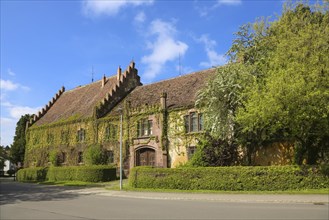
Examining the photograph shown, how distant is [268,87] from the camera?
21.7 m

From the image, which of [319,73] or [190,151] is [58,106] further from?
[319,73]

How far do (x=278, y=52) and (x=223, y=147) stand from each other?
8672mm

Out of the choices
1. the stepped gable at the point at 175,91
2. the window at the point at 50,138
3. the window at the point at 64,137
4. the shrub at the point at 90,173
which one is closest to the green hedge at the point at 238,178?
the shrub at the point at 90,173

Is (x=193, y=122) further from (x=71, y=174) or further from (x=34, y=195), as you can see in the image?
(x=34, y=195)

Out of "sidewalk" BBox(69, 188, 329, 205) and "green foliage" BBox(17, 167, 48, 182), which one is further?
"green foliage" BBox(17, 167, 48, 182)

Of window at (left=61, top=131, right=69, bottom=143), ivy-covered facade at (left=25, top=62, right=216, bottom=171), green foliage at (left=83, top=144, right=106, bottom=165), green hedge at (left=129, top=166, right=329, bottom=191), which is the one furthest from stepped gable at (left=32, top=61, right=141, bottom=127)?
green hedge at (left=129, top=166, right=329, bottom=191)

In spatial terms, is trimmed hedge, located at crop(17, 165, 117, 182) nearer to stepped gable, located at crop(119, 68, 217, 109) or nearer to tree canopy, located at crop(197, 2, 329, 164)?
stepped gable, located at crop(119, 68, 217, 109)

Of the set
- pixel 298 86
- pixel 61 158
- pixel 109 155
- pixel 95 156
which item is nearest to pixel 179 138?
pixel 109 155

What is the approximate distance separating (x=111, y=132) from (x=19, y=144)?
29835 mm

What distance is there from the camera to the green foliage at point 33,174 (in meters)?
42.3

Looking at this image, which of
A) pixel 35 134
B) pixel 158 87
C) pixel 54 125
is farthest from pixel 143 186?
pixel 35 134

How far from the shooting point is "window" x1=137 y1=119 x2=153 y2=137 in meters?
37.1

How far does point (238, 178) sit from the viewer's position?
23.1 meters

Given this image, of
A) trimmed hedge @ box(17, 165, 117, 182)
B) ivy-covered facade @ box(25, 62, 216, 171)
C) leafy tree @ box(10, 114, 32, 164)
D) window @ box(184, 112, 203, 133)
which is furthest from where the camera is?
leafy tree @ box(10, 114, 32, 164)
